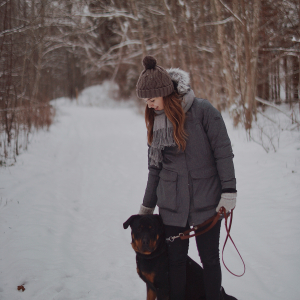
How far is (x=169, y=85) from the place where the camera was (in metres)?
1.79

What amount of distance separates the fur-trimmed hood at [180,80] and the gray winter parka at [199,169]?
110mm

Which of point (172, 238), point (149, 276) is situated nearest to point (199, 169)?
point (172, 238)

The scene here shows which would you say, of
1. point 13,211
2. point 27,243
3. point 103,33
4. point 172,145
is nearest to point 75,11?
point 103,33

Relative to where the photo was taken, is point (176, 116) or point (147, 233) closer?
point (176, 116)

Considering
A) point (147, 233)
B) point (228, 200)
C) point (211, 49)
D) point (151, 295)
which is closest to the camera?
point (228, 200)

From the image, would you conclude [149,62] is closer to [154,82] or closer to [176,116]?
[154,82]

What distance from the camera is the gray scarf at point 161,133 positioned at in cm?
178

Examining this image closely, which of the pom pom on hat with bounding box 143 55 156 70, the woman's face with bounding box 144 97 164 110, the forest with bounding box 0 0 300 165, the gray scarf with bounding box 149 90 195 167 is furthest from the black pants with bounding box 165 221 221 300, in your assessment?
the forest with bounding box 0 0 300 165

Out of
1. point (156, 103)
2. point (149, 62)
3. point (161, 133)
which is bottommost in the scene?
point (161, 133)

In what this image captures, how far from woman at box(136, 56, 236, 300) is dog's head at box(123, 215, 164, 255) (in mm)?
76

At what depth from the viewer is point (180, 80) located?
1.83 m

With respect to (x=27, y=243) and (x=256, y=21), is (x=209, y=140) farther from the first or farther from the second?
(x=256, y=21)

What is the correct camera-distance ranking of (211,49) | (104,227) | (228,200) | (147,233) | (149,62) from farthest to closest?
(211,49) < (104,227) < (147,233) < (149,62) < (228,200)

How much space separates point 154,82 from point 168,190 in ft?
2.56
